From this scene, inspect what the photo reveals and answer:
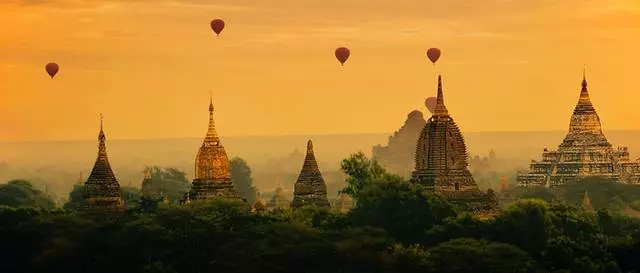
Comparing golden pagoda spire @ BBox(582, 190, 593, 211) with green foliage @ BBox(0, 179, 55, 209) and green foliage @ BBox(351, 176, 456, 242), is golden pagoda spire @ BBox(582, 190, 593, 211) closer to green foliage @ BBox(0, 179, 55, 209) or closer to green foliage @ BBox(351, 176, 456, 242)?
green foliage @ BBox(351, 176, 456, 242)

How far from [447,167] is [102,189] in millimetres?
22480

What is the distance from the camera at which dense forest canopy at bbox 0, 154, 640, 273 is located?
4528 inches

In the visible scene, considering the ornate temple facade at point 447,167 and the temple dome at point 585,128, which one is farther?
the temple dome at point 585,128

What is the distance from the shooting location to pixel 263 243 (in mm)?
122125

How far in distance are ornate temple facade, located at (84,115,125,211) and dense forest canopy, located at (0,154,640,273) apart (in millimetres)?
3107

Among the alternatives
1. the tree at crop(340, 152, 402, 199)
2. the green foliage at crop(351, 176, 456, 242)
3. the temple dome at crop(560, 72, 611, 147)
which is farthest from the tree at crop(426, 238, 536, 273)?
the temple dome at crop(560, 72, 611, 147)

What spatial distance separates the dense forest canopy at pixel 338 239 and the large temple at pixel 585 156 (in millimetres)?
51298

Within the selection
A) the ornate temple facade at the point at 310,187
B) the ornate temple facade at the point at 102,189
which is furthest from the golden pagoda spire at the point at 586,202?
the ornate temple facade at the point at 102,189

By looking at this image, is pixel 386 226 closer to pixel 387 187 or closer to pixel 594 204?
pixel 387 187

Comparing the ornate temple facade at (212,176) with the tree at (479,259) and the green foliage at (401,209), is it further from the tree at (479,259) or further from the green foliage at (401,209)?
the tree at (479,259)

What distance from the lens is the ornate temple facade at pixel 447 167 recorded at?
134 meters

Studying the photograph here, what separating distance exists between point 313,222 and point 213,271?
12.9 m

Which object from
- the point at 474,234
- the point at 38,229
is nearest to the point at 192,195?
the point at 38,229

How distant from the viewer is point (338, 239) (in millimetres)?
121000
